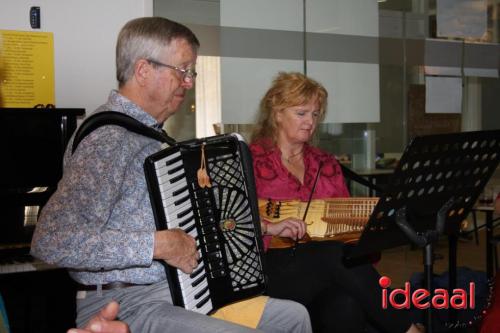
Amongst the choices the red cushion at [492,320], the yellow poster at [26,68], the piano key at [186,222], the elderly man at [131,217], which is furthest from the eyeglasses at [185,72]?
the red cushion at [492,320]

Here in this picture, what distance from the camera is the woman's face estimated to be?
289cm

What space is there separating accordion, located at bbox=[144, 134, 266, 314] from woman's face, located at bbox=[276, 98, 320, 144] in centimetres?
95

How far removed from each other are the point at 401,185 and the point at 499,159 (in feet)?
1.57

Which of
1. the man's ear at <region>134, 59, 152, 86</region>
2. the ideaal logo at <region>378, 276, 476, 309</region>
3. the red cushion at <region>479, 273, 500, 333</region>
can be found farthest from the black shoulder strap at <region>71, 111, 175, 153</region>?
the red cushion at <region>479, 273, 500, 333</region>

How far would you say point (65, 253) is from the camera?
5.59 ft

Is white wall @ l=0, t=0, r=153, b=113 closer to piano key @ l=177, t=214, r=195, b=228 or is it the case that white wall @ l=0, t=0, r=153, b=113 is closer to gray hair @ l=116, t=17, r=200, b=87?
gray hair @ l=116, t=17, r=200, b=87

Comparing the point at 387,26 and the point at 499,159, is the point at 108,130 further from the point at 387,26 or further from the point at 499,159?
the point at 387,26

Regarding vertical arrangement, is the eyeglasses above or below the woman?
above

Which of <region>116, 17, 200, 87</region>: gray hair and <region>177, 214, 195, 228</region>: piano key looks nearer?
<region>177, 214, 195, 228</region>: piano key

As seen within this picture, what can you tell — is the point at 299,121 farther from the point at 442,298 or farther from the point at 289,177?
the point at 442,298

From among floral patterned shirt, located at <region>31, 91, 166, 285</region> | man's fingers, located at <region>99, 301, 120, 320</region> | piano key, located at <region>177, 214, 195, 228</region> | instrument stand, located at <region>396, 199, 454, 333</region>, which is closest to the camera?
man's fingers, located at <region>99, 301, 120, 320</region>

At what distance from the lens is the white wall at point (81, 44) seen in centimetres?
298

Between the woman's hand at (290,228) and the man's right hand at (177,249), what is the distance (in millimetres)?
699

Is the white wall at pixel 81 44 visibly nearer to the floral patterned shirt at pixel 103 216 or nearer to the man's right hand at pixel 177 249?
the floral patterned shirt at pixel 103 216
